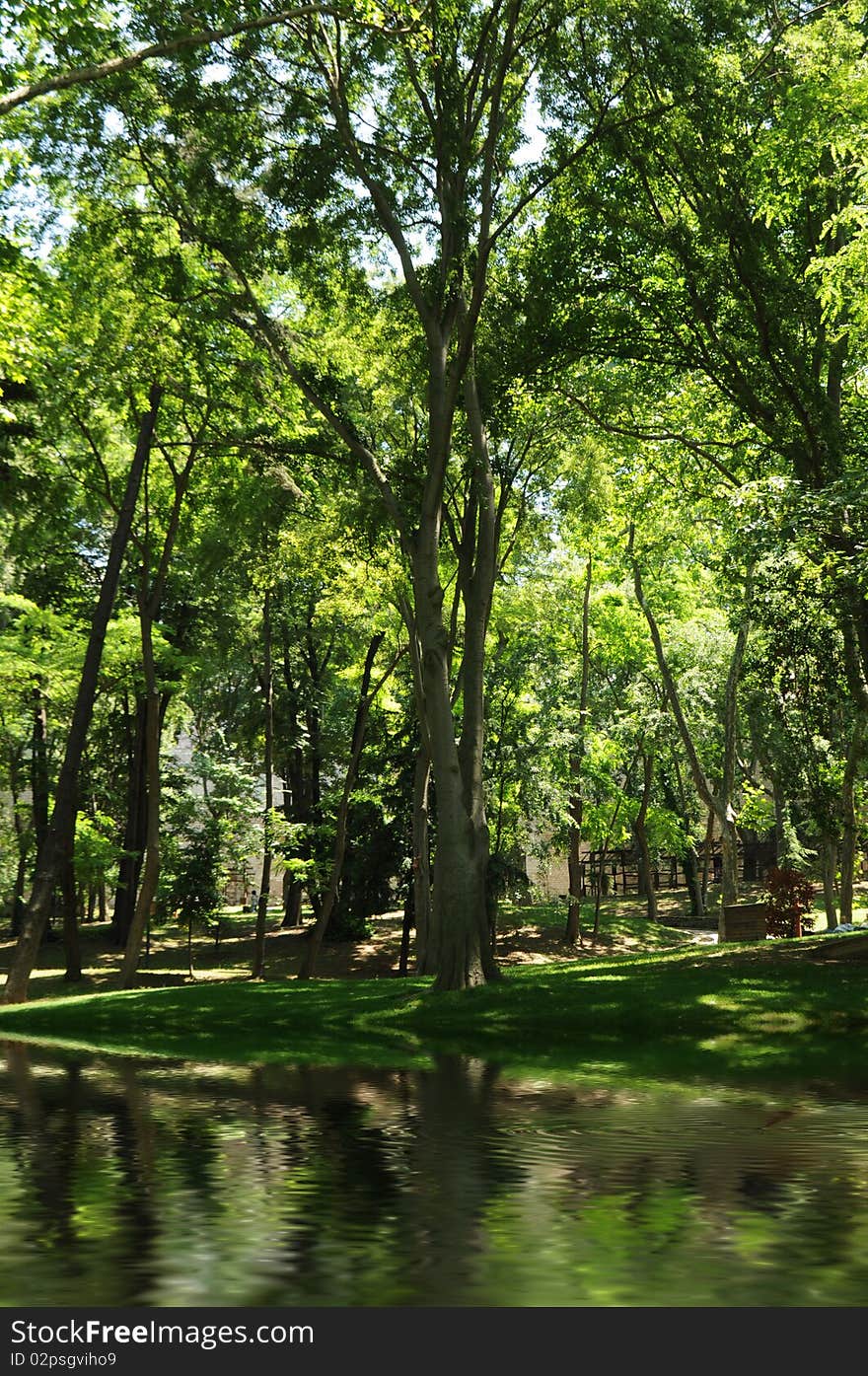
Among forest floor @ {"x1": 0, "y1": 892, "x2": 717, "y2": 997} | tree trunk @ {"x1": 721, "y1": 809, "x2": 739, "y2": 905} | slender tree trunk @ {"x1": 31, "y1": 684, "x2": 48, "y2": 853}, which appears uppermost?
slender tree trunk @ {"x1": 31, "y1": 684, "x2": 48, "y2": 853}

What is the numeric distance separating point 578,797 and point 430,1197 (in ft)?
106

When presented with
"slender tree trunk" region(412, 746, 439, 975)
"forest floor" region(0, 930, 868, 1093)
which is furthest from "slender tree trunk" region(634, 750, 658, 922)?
"forest floor" region(0, 930, 868, 1093)

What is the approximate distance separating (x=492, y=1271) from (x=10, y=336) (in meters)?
17.1

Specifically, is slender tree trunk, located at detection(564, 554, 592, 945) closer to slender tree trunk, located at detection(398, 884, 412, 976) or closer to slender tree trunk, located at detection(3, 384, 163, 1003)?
slender tree trunk, located at detection(398, 884, 412, 976)

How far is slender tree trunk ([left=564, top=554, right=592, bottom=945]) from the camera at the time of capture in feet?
117

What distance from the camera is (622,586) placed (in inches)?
1535

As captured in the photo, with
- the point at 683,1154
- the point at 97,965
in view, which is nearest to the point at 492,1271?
the point at 683,1154

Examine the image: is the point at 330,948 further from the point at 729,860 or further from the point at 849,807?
the point at 849,807

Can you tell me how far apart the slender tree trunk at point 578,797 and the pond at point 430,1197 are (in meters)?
26.5

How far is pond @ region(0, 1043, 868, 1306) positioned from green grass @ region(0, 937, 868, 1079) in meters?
2.92

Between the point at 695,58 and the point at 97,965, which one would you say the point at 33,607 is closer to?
the point at 97,965

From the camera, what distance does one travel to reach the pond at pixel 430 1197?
3588 millimetres

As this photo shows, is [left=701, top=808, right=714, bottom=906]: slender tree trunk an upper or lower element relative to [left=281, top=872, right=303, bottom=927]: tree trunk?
upper

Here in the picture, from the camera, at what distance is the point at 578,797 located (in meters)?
37.0
